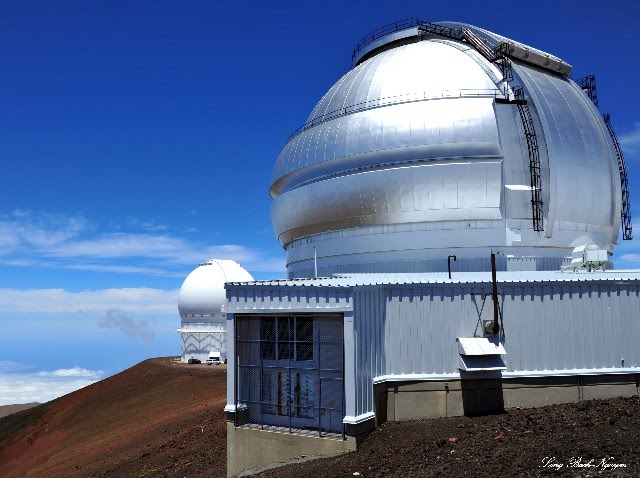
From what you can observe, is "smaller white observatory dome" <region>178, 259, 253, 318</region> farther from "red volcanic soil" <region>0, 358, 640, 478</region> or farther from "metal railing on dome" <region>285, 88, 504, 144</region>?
"metal railing on dome" <region>285, 88, 504, 144</region>

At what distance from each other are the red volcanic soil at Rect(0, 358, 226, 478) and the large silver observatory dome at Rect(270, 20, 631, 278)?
27.2 feet

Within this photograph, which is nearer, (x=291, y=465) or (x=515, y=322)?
(x=291, y=465)

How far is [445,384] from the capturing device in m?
14.7

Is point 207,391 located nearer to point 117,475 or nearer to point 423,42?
point 117,475

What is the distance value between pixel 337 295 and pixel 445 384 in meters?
3.84

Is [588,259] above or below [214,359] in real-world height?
above

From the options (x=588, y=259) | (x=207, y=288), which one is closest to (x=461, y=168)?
(x=588, y=259)

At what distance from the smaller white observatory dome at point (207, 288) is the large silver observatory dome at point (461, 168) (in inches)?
1027

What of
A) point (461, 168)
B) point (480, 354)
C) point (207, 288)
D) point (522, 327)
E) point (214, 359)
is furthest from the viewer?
point (207, 288)

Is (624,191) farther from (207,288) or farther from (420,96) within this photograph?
(207,288)

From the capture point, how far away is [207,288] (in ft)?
156

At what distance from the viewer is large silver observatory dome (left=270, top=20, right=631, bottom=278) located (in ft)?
63.6

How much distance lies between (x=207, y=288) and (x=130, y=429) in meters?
20.8

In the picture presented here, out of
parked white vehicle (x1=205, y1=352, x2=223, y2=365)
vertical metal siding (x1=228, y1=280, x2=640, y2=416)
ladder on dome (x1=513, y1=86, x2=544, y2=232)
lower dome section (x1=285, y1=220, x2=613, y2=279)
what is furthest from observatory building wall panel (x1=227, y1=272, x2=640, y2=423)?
parked white vehicle (x1=205, y1=352, x2=223, y2=365)
